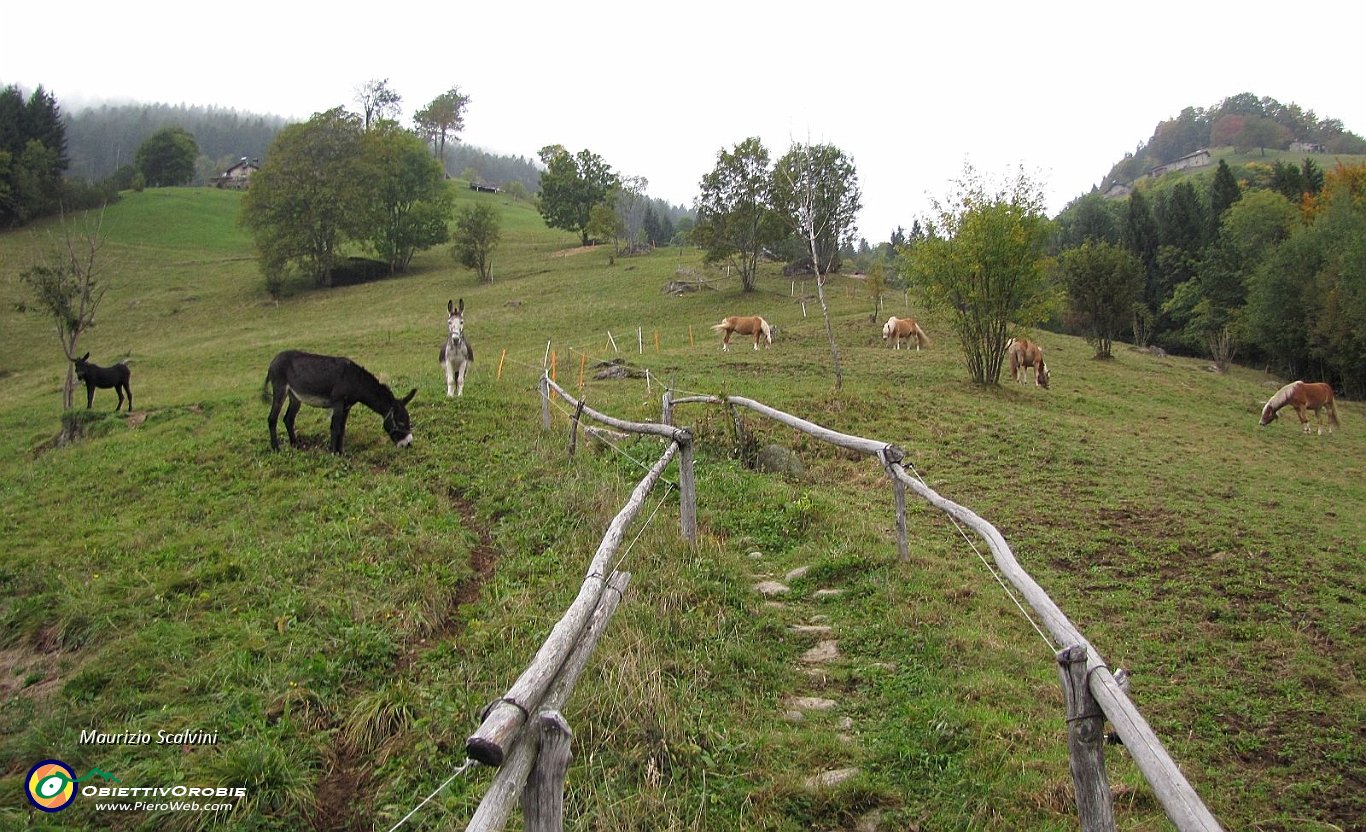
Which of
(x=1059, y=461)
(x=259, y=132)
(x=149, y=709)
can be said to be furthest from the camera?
(x=259, y=132)

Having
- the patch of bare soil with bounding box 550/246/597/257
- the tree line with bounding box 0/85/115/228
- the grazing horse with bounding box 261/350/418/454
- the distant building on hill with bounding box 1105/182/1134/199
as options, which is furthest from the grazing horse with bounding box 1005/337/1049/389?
the distant building on hill with bounding box 1105/182/1134/199

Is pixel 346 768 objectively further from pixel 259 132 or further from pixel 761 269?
pixel 259 132

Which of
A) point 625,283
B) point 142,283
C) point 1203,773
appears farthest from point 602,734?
point 142,283

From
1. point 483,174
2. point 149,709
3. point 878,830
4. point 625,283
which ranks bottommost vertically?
point 149,709

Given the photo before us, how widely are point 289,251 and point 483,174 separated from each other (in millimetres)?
118412

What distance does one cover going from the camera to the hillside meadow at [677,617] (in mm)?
3674

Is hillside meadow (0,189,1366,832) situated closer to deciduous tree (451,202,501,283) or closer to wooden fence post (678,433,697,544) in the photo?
wooden fence post (678,433,697,544)

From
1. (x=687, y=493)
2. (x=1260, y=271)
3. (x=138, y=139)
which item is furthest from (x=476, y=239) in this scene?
(x=138, y=139)

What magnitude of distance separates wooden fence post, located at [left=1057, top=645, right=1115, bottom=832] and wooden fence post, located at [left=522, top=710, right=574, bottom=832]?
5.81 feet

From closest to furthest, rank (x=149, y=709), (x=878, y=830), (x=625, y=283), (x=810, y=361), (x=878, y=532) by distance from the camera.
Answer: (x=878, y=830)
(x=149, y=709)
(x=878, y=532)
(x=810, y=361)
(x=625, y=283)

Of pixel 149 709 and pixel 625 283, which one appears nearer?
pixel 149 709

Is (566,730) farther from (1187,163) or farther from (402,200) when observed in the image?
(1187,163)

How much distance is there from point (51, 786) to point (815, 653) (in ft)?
14.1

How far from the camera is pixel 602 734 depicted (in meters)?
Answer: 3.85
